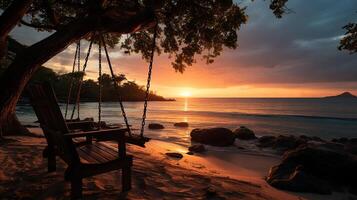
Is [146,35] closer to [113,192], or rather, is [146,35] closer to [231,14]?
[231,14]

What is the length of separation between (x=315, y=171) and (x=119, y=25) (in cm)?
774

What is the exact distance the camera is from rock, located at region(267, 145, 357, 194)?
7.62m

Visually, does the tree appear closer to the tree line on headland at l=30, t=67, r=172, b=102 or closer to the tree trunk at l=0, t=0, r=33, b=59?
the tree trunk at l=0, t=0, r=33, b=59

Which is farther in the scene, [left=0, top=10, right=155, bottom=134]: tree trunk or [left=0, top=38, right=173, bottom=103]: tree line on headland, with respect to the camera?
[left=0, top=38, right=173, bottom=103]: tree line on headland

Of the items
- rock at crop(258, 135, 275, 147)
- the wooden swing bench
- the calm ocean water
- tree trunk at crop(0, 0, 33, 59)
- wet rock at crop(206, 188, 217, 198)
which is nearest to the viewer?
the wooden swing bench

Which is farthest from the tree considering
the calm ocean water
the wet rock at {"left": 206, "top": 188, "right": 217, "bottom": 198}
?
the calm ocean water

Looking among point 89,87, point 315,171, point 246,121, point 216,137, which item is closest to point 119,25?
point 315,171

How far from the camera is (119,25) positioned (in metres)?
6.90

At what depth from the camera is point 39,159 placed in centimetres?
720

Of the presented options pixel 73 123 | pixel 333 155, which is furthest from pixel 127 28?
pixel 333 155

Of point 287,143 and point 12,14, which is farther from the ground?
point 12,14

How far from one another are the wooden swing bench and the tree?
5.93 ft

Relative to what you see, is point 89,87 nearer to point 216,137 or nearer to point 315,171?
point 216,137

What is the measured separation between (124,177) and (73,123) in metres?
2.12
